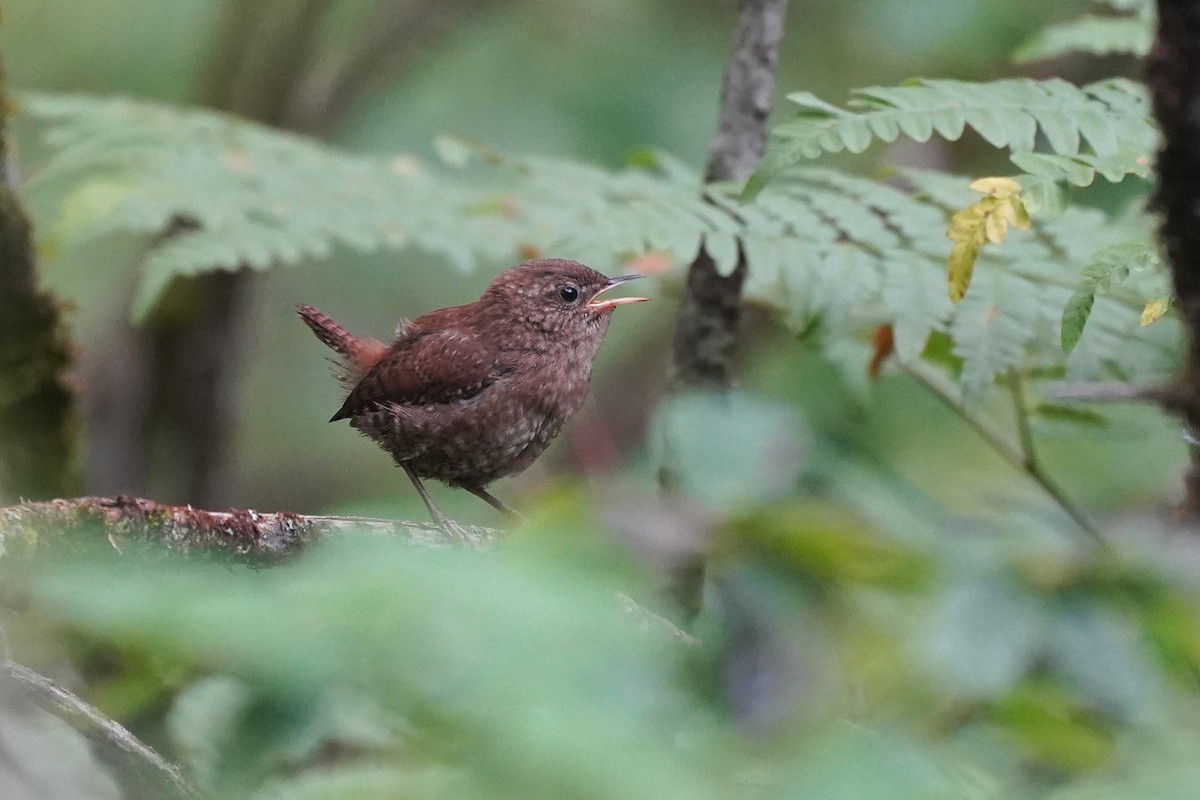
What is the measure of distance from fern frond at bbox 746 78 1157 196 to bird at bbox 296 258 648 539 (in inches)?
42.9

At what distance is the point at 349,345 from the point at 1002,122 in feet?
6.62

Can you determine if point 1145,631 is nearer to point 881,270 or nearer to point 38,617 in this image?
point 38,617

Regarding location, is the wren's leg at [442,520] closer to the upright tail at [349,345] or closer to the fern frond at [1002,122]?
the upright tail at [349,345]

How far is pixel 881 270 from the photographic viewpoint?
9.77 ft

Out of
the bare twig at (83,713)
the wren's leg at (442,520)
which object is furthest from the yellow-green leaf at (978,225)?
the bare twig at (83,713)

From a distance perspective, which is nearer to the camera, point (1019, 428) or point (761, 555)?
point (761, 555)

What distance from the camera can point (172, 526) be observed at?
2145 mm

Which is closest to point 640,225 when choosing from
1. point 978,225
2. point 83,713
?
point 978,225

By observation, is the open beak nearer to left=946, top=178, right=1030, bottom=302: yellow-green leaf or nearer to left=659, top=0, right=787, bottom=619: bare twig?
left=659, top=0, right=787, bottom=619: bare twig

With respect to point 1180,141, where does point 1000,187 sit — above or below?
below

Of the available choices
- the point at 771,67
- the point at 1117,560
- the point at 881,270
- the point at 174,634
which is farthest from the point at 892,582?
the point at 771,67

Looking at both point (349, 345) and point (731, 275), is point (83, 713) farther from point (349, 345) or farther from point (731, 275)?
point (349, 345)

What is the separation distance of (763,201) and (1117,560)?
2.12 meters

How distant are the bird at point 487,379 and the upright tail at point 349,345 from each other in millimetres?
15
